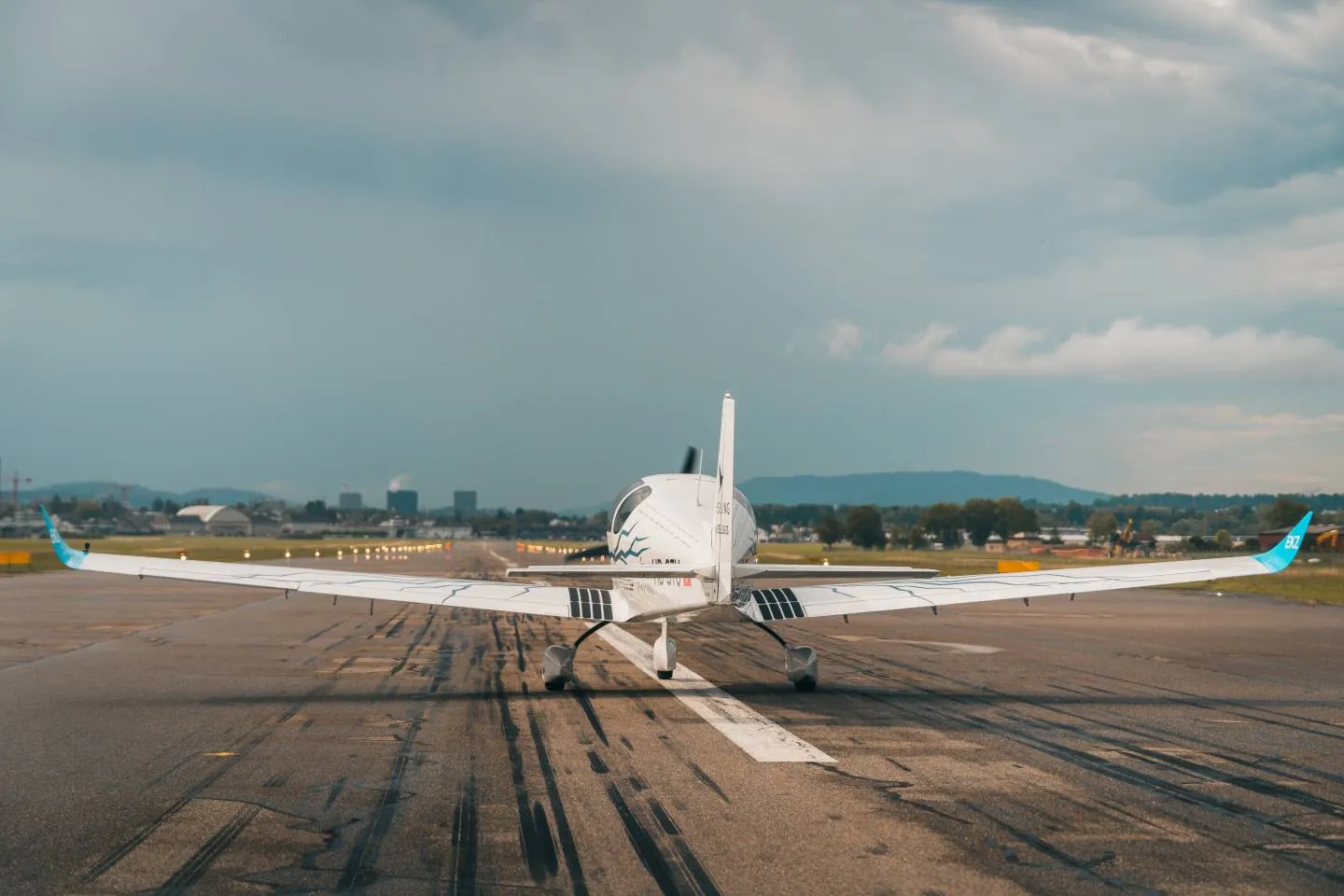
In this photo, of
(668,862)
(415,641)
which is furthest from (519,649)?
(668,862)

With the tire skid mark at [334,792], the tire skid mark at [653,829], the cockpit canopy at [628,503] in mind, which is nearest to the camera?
the tire skid mark at [653,829]

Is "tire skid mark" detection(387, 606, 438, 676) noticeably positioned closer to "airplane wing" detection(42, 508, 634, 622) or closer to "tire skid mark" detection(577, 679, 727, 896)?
"airplane wing" detection(42, 508, 634, 622)

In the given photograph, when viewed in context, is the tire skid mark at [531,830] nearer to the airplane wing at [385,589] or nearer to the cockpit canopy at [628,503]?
the airplane wing at [385,589]

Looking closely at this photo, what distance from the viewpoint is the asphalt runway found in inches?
300

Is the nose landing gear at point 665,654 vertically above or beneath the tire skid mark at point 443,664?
above

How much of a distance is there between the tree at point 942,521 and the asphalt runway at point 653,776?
133 meters

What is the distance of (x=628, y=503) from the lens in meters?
19.9

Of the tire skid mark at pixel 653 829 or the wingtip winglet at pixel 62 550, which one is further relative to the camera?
the wingtip winglet at pixel 62 550

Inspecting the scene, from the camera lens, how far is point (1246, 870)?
7594 mm

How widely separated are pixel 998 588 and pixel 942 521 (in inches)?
5687

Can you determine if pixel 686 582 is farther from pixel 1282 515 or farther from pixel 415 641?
pixel 1282 515

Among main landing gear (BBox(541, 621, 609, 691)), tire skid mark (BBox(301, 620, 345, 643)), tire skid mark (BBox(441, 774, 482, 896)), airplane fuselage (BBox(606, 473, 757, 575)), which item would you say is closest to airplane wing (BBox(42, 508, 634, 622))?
main landing gear (BBox(541, 621, 609, 691))

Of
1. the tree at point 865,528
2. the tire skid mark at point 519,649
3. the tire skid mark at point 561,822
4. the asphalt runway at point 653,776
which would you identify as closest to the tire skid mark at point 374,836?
the asphalt runway at point 653,776

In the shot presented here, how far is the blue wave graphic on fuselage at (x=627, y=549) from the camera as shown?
1831 centimetres
